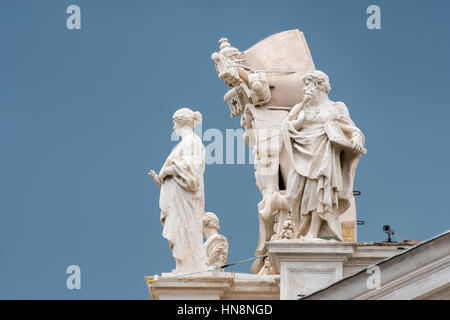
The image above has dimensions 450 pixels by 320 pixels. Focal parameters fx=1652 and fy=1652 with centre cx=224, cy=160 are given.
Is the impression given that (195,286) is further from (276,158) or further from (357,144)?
(276,158)

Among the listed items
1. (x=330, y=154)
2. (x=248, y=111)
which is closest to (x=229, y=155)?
(x=248, y=111)

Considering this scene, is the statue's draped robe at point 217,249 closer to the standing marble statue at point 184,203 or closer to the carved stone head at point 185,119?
the standing marble statue at point 184,203

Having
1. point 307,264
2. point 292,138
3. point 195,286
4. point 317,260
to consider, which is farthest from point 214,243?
point 317,260

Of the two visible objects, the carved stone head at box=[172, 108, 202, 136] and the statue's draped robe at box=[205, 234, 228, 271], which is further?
the statue's draped robe at box=[205, 234, 228, 271]

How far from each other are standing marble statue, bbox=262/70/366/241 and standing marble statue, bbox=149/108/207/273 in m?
2.37

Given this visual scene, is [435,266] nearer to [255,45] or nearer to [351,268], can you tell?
[351,268]

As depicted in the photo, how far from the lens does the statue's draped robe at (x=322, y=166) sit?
25469 millimetres

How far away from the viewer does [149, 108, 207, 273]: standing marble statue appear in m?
27.4

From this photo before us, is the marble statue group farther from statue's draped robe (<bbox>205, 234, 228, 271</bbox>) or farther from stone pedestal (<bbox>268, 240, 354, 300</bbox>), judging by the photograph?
stone pedestal (<bbox>268, 240, 354, 300</bbox>)

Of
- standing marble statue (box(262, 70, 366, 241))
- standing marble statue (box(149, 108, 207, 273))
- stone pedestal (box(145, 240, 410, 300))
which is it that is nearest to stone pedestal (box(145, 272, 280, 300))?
standing marble statue (box(149, 108, 207, 273))

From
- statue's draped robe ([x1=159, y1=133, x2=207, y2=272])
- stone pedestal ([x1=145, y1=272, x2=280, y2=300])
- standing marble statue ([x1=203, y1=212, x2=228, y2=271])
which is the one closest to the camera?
stone pedestal ([x1=145, y1=272, x2=280, y2=300])

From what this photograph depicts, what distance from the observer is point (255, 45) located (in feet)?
107
